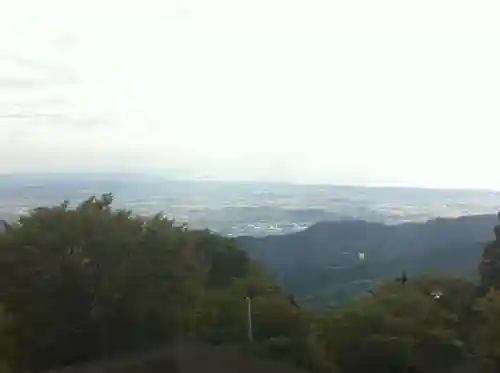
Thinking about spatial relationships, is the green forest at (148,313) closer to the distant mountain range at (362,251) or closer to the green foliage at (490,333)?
the green foliage at (490,333)

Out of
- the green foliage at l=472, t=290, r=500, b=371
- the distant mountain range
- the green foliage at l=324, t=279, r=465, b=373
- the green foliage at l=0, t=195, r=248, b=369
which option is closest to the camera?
the green foliage at l=0, t=195, r=248, b=369

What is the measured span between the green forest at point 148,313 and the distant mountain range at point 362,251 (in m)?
9.83

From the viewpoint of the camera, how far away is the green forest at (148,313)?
50.6 feet

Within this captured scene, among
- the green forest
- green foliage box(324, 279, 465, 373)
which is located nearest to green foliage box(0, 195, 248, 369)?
the green forest

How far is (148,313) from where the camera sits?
51.9 ft

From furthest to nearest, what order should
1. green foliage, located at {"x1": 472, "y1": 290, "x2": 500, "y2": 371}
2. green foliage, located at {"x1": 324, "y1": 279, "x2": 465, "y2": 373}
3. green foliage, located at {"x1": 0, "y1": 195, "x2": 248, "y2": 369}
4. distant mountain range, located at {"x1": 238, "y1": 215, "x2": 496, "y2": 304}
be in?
distant mountain range, located at {"x1": 238, "y1": 215, "x2": 496, "y2": 304} → green foliage, located at {"x1": 324, "y1": 279, "x2": 465, "y2": 373} → green foliage, located at {"x1": 472, "y1": 290, "x2": 500, "y2": 371} → green foliage, located at {"x1": 0, "y1": 195, "x2": 248, "y2": 369}

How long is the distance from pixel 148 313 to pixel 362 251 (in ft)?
55.3

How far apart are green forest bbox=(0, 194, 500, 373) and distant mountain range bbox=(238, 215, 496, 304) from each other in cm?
983

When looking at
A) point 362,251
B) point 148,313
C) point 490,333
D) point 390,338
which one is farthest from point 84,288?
point 362,251

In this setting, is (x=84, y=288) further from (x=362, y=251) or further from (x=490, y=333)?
(x=362, y=251)

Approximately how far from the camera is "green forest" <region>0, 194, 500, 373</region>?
1541 cm

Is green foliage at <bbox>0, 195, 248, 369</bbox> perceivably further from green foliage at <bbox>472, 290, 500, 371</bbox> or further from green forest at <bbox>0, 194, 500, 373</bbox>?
green foliage at <bbox>472, 290, 500, 371</bbox>

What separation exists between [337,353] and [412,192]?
23.5 metres

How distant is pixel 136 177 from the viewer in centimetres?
3238
